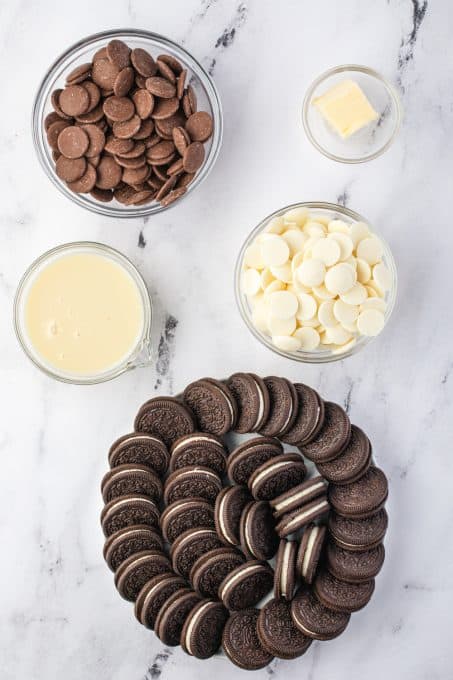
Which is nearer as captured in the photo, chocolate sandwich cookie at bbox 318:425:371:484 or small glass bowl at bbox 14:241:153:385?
chocolate sandwich cookie at bbox 318:425:371:484

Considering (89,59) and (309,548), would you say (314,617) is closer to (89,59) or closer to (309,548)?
(309,548)

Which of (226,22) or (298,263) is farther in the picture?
(226,22)

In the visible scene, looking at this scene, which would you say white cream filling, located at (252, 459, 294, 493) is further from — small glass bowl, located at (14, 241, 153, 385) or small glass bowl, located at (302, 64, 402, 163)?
small glass bowl, located at (302, 64, 402, 163)

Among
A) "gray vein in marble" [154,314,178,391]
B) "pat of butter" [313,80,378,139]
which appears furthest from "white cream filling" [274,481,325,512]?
"pat of butter" [313,80,378,139]

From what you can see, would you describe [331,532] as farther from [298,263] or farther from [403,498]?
[298,263]

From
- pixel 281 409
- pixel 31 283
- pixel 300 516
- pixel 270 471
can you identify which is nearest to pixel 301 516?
pixel 300 516

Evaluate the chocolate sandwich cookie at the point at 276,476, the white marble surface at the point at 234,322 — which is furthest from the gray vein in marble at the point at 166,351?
the chocolate sandwich cookie at the point at 276,476

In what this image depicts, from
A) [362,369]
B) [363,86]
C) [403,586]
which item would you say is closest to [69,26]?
[363,86]
